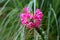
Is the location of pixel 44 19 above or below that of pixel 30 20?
below

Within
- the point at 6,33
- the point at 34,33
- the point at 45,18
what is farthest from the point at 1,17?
the point at 34,33

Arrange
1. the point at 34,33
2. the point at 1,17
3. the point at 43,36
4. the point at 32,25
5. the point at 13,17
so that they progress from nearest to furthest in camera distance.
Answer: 1. the point at 32,25
2. the point at 34,33
3. the point at 43,36
4. the point at 13,17
5. the point at 1,17

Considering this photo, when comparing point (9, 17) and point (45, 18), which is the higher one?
point (9, 17)

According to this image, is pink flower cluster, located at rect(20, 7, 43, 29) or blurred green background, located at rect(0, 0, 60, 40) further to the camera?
blurred green background, located at rect(0, 0, 60, 40)

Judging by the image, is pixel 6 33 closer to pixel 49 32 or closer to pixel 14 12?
pixel 14 12

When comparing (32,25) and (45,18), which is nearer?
(32,25)

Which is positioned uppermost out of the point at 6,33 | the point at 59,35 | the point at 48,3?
the point at 48,3

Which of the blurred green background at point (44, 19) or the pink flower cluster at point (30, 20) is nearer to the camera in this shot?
the pink flower cluster at point (30, 20)

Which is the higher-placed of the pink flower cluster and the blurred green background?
the pink flower cluster

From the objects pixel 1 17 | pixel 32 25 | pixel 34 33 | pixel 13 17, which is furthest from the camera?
pixel 1 17

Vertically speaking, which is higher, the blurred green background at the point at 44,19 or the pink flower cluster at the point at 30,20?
the pink flower cluster at the point at 30,20

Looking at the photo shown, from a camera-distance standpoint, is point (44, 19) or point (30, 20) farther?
point (44, 19)
